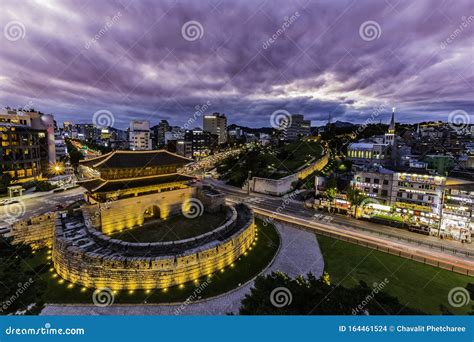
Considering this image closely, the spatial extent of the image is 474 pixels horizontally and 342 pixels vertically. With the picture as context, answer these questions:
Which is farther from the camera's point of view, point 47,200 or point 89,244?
point 47,200

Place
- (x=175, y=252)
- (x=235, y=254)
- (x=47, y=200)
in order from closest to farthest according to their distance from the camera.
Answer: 1. (x=175, y=252)
2. (x=235, y=254)
3. (x=47, y=200)

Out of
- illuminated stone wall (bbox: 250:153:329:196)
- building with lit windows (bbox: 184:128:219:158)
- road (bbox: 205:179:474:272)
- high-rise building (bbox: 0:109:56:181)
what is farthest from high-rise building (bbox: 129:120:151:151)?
road (bbox: 205:179:474:272)

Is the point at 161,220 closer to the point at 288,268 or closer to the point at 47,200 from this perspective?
the point at 288,268

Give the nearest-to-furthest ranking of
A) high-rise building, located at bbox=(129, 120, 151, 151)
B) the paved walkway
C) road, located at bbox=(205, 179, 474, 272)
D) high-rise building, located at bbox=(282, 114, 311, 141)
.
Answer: the paved walkway
road, located at bbox=(205, 179, 474, 272)
high-rise building, located at bbox=(129, 120, 151, 151)
high-rise building, located at bbox=(282, 114, 311, 141)

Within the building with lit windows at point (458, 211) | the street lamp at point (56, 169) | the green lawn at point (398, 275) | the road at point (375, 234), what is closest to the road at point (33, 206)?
Result: the street lamp at point (56, 169)

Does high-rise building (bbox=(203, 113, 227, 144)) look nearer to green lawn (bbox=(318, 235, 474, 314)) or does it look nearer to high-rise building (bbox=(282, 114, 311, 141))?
high-rise building (bbox=(282, 114, 311, 141))

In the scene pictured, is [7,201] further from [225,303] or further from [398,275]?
[398,275]

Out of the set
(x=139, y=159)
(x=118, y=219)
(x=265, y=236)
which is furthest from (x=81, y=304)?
(x=265, y=236)
